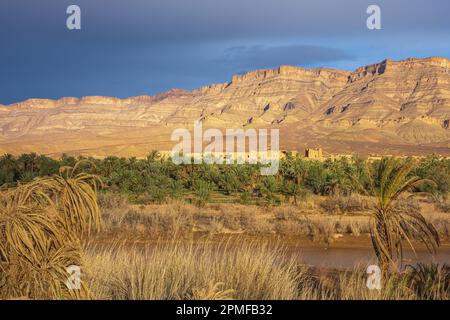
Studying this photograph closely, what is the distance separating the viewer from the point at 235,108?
19238cm

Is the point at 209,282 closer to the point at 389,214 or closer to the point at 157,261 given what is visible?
the point at 157,261

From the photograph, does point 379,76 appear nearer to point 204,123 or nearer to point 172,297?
point 204,123

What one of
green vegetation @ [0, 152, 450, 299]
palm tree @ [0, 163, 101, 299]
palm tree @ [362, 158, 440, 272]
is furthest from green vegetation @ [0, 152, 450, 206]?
palm tree @ [0, 163, 101, 299]

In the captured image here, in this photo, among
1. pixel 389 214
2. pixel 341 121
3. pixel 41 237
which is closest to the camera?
pixel 41 237

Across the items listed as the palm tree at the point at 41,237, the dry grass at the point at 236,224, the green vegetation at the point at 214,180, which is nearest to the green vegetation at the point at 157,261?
the palm tree at the point at 41,237

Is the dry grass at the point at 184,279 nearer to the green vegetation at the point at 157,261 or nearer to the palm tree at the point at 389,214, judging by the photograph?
the green vegetation at the point at 157,261

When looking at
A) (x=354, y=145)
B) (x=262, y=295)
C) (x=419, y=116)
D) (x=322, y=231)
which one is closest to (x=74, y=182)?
(x=262, y=295)

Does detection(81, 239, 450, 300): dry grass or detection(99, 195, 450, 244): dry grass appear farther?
detection(99, 195, 450, 244): dry grass

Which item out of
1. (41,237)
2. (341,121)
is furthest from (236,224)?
(341,121)

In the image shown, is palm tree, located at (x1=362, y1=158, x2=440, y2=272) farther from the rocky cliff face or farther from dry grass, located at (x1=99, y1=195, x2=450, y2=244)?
the rocky cliff face

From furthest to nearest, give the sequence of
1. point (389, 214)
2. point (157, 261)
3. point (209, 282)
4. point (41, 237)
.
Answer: point (389, 214), point (157, 261), point (209, 282), point (41, 237)

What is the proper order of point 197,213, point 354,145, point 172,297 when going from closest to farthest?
point 172,297 < point 197,213 < point 354,145

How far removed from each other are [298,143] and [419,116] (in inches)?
1740

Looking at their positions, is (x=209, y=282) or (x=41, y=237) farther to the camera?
(x=209, y=282)
